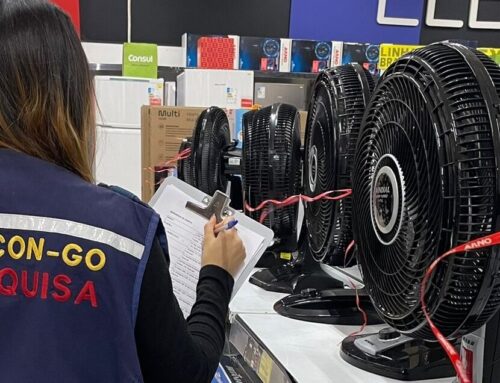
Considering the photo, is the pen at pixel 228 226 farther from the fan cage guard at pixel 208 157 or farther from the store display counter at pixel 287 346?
the fan cage guard at pixel 208 157

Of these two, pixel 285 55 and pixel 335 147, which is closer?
pixel 335 147

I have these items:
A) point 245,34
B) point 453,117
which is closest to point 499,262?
point 453,117

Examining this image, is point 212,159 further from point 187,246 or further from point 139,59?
point 139,59

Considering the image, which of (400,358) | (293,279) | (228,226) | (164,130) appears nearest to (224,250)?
(228,226)

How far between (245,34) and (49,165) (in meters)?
4.69

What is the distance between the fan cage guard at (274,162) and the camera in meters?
1.08

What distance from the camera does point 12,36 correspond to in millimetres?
572

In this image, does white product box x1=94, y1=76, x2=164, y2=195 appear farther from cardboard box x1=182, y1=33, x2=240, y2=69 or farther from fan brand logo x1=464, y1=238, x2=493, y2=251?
fan brand logo x1=464, y1=238, x2=493, y2=251

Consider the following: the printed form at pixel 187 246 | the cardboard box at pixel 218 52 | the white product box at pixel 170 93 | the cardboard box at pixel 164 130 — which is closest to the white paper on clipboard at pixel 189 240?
the printed form at pixel 187 246

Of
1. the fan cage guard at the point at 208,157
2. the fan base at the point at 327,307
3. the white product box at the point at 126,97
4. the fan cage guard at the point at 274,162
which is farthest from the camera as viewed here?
the white product box at the point at 126,97

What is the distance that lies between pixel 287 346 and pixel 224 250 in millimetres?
190

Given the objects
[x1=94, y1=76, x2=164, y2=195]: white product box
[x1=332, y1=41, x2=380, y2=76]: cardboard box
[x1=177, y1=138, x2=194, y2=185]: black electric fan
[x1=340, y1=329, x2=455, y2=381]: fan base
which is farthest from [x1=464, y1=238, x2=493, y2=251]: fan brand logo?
[x1=332, y1=41, x2=380, y2=76]: cardboard box

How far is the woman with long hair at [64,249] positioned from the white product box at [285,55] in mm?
3582

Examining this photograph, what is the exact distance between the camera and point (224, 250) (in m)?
0.80
